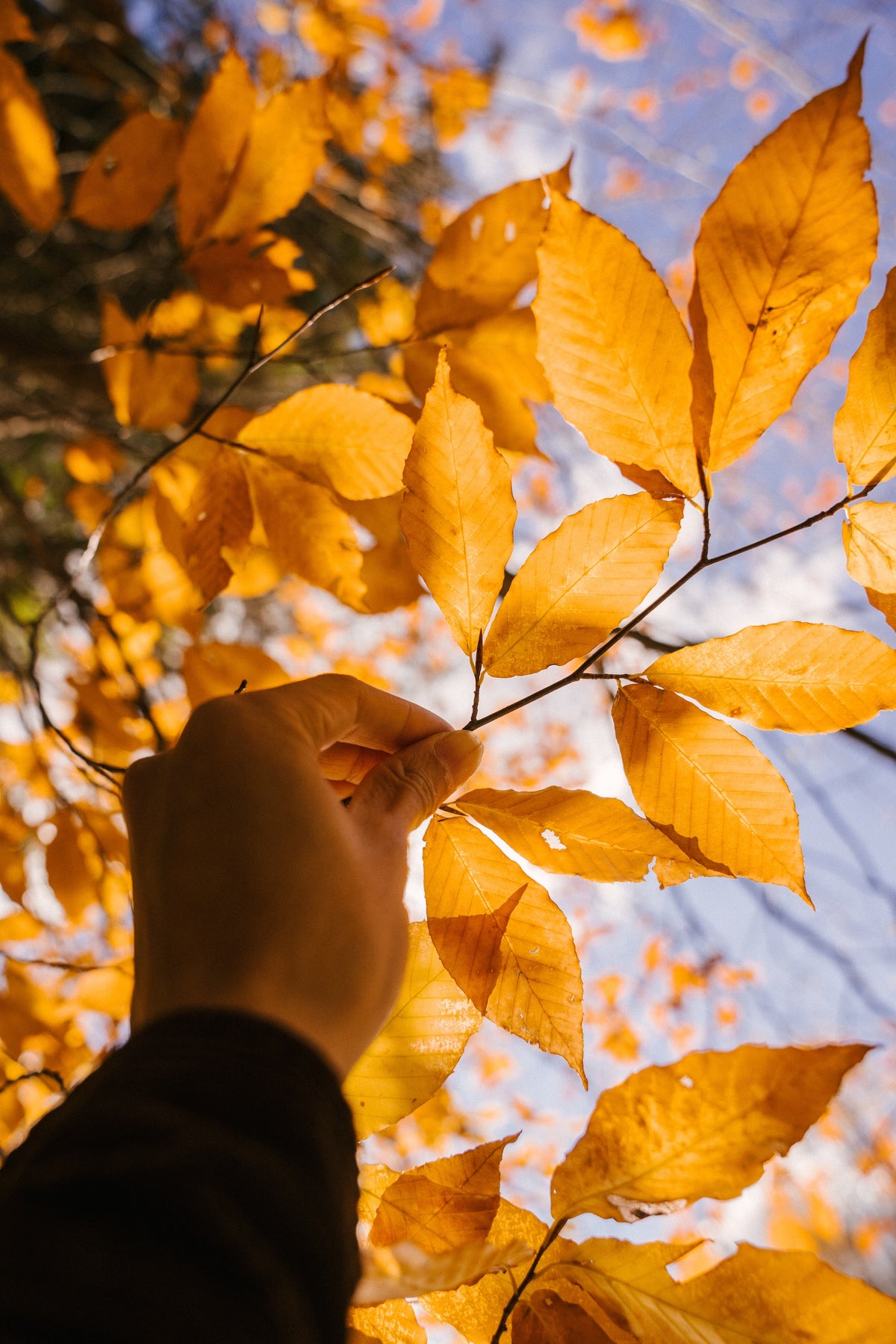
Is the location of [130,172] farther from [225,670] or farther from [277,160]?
[225,670]

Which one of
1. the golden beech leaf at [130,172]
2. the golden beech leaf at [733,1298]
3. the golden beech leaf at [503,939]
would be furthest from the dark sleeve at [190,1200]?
the golden beech leaf at [130,172]

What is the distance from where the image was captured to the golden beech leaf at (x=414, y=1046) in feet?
1.91

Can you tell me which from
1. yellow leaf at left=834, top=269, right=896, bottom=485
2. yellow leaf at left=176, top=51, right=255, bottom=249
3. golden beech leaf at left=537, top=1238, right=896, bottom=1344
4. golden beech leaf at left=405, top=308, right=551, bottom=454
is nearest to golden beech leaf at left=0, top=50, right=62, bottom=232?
yellow leaf at left=176, top=51, right=255, bottom=249

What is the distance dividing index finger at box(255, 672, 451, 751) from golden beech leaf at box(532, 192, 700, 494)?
0.28 meters

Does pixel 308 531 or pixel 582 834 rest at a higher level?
pixel 308 531

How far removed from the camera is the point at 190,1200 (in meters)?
0.30

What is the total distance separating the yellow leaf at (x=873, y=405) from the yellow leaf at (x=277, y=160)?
65 centimetres

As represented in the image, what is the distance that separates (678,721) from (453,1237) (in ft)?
1.44

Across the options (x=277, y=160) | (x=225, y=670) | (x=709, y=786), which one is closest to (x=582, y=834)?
(x=709, y=786)

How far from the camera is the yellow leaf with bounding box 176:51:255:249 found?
80 cm

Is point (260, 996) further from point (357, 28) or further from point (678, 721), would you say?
point (357, 28)

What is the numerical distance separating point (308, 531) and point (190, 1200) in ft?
2.07

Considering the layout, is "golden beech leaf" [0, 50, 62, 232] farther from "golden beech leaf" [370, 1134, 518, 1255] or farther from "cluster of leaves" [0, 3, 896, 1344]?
"golden beech leaf" [370, 1134, 518, 1255]

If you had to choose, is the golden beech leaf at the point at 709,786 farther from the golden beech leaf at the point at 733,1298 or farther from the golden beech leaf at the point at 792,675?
the golden beech leaf at the point at 733,1298
